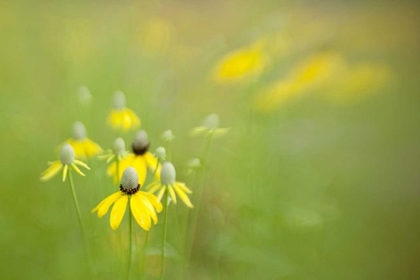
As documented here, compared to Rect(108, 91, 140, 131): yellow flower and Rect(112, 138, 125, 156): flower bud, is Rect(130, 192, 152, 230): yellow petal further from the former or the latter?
Rect(108, 91, 140, 131): yellow flower

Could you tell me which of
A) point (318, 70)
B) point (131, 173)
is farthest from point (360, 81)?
point (131, 173)

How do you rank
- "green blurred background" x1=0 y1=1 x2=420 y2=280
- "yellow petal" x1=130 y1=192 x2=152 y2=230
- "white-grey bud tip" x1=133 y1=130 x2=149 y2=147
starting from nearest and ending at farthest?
"yellow petal" x1=130 y1=192 x2=152 y2=230, "white-grey bud tip" x1=133 y1=130 x2=149 y2=147, "green blurred background" x1=0 y1=1 x2=420 y2=280

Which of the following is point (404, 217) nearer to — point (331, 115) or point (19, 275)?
point (331, 115)

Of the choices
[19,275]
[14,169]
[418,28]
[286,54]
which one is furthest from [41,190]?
[418,28]

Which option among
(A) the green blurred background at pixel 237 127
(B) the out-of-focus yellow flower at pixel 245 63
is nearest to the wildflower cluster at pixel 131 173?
(A) the green blurred background at pixel 237 127

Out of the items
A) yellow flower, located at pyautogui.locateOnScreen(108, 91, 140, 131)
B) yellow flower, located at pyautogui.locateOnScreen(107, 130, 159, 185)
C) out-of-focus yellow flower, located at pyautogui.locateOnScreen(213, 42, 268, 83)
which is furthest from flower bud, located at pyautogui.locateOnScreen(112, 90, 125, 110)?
out-of-focus yellow flower, located at pyautogui.locateOnScreen(213, 42, 268, 83)

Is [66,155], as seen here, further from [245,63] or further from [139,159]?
[245,63]
